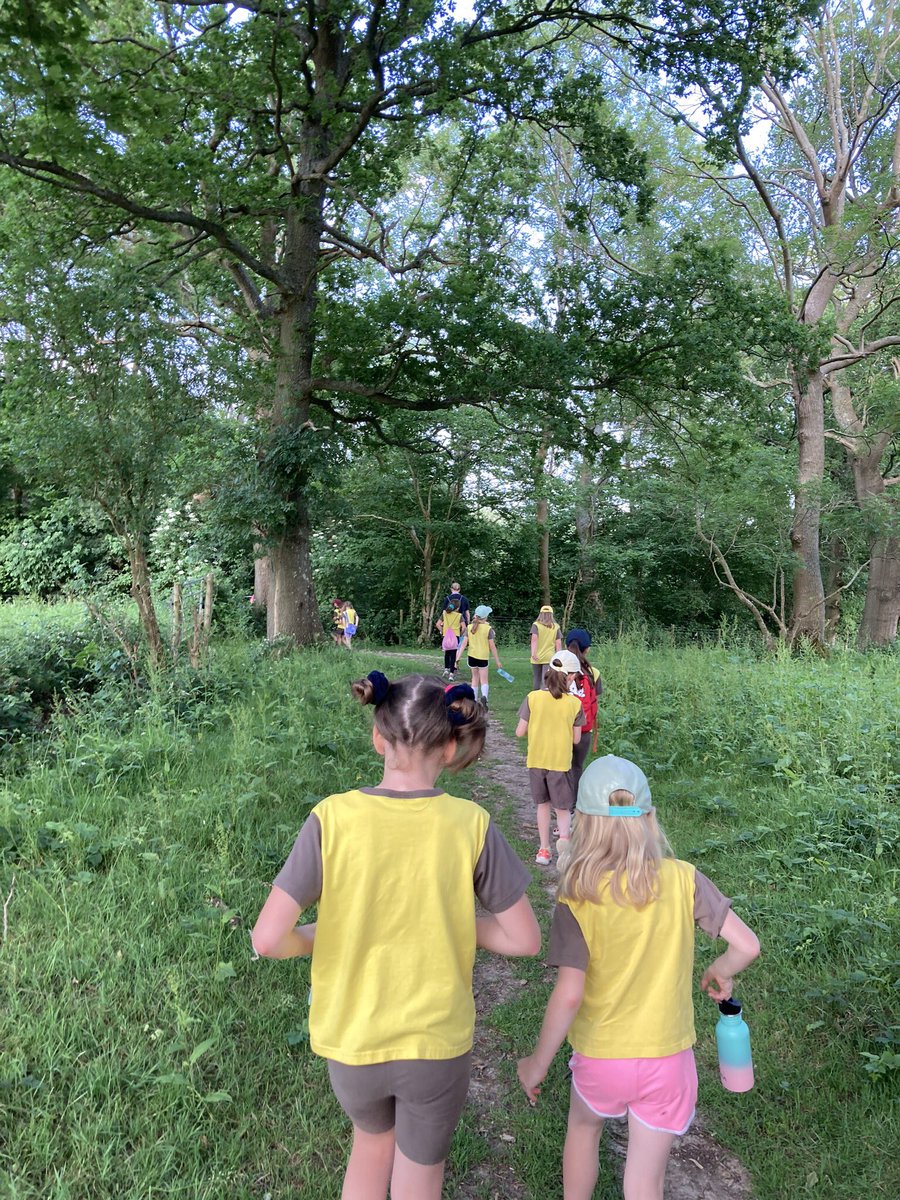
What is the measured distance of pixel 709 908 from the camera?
207 cm

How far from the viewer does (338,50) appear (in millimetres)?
12203

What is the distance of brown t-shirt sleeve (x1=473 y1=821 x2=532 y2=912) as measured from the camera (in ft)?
6.09

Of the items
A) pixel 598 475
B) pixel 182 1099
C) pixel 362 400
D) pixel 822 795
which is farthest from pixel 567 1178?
pixel 598 475

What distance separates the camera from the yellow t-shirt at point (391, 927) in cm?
178

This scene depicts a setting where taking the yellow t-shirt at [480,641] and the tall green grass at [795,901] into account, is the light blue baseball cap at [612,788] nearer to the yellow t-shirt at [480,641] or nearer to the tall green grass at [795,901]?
the tall green grass at [795,901]

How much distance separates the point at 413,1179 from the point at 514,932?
690 millimetres

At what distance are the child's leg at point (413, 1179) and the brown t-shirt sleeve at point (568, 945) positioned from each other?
0.60 metres

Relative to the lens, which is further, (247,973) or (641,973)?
(247,973)

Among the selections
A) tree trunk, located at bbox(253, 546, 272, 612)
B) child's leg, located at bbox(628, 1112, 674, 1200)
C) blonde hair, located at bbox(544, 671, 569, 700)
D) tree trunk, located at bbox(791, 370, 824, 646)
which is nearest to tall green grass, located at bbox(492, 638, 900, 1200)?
child's leg, located at bbox(628, 1112, 674, 1200)

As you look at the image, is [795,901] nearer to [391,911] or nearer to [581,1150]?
[581,1150]

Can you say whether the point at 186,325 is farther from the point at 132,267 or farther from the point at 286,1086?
the point at 286,1086

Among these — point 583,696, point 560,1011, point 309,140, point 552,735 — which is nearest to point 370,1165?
point 560,1011

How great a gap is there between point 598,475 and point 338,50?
50.9 ft

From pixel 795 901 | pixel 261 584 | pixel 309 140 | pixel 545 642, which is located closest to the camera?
pixel 795 901
